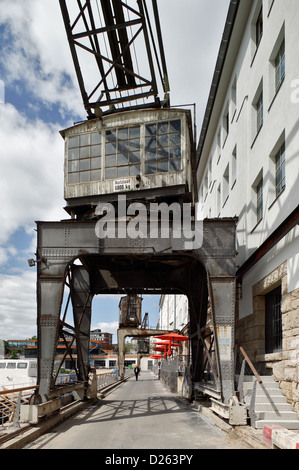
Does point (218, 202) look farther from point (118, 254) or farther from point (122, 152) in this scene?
point (118, 254)

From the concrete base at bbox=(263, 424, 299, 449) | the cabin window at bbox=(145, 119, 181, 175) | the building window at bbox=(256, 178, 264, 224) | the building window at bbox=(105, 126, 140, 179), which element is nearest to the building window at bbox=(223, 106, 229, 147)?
the building window at bbox=(256, 178, 264, 224)

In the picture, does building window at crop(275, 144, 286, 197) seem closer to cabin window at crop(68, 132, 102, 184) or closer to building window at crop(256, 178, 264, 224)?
building window at crop(256, 178, 264, 224)

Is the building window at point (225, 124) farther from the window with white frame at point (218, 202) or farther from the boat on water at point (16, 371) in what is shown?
the boat on water at point (16, 371)

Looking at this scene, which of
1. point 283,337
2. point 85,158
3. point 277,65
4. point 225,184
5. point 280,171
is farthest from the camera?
point 225,184

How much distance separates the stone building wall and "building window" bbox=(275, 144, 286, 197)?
2526mm

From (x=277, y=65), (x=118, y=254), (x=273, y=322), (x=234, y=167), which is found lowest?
(x=273, y=322)

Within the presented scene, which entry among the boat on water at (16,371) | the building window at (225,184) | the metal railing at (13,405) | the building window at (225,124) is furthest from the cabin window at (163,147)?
the boat on water at (16,371)

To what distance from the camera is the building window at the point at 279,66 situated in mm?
13219

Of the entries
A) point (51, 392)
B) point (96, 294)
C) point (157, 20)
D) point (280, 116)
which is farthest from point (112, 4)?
point (51, 392)

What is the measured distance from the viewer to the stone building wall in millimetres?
10296

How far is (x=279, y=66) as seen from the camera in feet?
44.9

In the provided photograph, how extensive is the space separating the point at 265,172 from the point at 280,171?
943 mm

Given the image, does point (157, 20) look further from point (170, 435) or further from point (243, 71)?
point (170, 435)

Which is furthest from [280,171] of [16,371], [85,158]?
[16,371]
